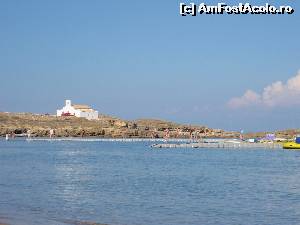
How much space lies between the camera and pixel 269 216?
2784 centimetres

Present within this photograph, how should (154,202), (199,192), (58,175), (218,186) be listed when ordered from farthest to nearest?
(58,175)
(218,186)
(199,192)
(154,202)

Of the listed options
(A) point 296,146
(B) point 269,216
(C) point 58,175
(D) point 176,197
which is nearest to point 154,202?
(D) point 176,197

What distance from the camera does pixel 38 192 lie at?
123 feet

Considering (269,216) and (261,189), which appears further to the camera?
(261,189)

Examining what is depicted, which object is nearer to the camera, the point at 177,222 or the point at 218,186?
the point at 177,222

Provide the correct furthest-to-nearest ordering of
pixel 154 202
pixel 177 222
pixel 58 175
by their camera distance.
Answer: pixel 58 175 < pixel 154 202 < pixel 177 222

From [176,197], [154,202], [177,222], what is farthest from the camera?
[176,197]

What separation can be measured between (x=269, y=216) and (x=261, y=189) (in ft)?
42.6

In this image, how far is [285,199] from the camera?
34.7 metres

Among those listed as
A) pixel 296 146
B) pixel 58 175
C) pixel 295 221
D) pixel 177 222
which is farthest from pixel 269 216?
pixel 296 146

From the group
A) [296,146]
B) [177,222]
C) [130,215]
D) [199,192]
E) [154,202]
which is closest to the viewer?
[177,222]

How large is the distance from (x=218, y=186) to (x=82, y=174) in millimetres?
17077

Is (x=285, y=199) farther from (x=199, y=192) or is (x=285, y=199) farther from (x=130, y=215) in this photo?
(x=130, y=215)

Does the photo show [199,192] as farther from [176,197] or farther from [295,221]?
[295,221]
